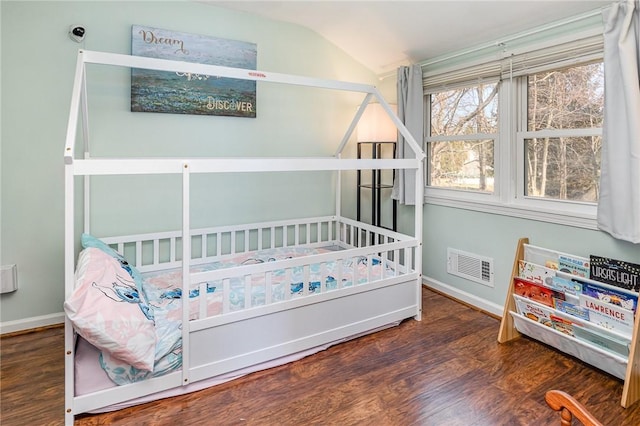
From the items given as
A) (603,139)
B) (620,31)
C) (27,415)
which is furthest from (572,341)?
(27,415)

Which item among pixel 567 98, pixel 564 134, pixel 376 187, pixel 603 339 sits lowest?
pixel 603 339

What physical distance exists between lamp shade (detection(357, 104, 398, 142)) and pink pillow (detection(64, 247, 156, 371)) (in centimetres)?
231

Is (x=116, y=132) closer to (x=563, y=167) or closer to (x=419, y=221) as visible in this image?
(x=419, y=221)

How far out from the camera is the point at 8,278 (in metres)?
2.44

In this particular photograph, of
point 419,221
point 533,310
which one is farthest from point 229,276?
point 533,310

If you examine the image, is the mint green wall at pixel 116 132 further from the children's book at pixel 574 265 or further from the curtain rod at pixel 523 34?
the children's book at pixel 574 265

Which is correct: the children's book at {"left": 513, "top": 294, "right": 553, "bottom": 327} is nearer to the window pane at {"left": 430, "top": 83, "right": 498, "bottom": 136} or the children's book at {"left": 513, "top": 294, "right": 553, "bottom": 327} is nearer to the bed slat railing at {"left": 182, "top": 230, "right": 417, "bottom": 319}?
the bed slat railing at {"left": 182, "top": 230, "right": 417, "bottom": 319}

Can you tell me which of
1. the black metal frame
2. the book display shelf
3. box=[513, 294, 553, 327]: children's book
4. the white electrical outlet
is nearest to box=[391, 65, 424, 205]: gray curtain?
the black metal frame

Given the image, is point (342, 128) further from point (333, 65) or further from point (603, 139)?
point (603, 139)

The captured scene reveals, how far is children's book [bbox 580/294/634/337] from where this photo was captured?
1.87m

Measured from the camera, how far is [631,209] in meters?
1.98

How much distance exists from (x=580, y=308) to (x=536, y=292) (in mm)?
256

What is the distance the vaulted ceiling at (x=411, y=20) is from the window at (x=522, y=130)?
158mm

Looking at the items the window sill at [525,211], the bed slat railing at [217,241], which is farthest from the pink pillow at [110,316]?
the window sill at [525,211]
